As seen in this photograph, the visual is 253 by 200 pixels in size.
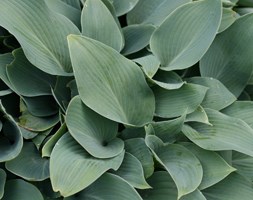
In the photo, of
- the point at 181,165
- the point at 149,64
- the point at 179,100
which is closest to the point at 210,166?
the point at 181,165

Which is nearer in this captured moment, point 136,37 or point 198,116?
point 198,116

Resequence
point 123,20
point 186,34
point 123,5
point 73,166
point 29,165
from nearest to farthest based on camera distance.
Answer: point 73,166
point 29,165
point 186,34
point 123,5
point 123,20

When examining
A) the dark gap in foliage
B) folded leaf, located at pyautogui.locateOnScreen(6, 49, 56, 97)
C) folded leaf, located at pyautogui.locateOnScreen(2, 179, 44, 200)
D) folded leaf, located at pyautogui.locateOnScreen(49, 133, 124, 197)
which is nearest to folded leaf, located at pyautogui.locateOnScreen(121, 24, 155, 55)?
the dark gap in foliage

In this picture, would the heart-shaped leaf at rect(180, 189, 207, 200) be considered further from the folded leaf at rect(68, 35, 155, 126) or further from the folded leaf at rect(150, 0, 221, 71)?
the folded leaf at rect(150, 0, 221, 71)

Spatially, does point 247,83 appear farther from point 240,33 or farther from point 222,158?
point 222,158

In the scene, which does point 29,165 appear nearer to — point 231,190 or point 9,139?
point 9,139
